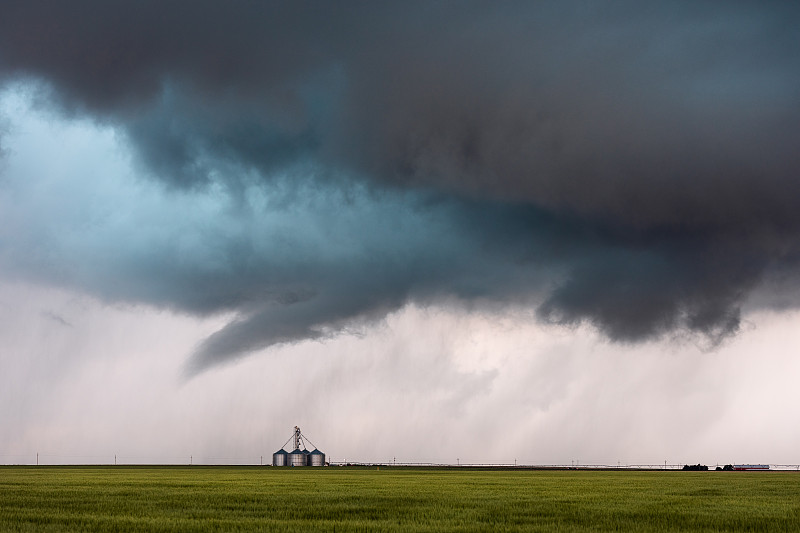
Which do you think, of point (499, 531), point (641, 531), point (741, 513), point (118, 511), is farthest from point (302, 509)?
point (741, 513)

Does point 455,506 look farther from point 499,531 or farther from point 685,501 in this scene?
point 685,501

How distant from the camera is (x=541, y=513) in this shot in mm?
35688

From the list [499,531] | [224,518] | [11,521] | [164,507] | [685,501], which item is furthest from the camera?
[685,501]

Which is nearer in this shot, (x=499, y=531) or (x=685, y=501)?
(x=499, y=531)

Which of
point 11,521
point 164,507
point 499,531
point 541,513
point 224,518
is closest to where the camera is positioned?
point 499,531

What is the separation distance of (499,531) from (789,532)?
11.3 meters

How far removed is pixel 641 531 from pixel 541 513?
27.1 ft

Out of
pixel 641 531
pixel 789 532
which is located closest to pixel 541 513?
pixel 641 531

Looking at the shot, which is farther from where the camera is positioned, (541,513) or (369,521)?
(541,513)

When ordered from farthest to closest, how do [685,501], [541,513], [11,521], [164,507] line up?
[685,501]
[164,507]
[541,513]
[11,521]

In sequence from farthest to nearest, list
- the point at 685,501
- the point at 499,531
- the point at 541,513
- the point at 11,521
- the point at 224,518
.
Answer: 1. the point at 685,501
2. the point at 541,513
3. the point at 224,518
4. the point at 11,521
5. the point at 499,531

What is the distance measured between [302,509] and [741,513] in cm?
2199

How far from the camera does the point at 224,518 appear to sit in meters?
32.4

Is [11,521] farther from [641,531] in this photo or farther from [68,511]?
[641,531]
